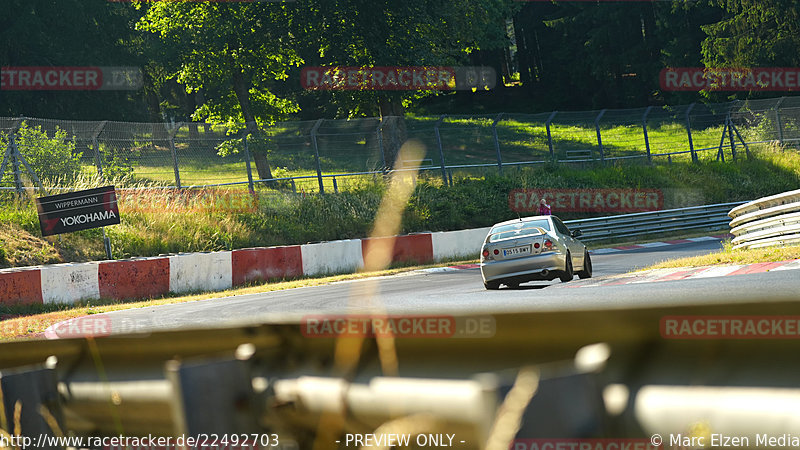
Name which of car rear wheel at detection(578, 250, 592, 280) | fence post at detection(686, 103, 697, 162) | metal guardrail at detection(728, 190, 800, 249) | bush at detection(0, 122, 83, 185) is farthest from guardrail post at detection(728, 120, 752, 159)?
bush at detection(0, 122, 83, 185)

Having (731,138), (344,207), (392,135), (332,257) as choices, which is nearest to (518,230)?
(332,257)

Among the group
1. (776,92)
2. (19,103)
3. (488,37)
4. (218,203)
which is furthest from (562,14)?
(218,203)

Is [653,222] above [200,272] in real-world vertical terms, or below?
below

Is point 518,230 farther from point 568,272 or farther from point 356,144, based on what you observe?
point 356,144

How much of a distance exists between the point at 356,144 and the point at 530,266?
532 inches

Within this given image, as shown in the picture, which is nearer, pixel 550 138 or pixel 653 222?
pixel 653 222

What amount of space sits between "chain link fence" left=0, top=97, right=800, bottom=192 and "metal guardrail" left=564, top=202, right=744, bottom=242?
3.48 metres

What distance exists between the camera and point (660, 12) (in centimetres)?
6694

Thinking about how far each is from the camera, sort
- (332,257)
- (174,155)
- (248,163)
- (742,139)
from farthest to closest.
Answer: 1. (742,139)
2. (248,163)
3. (174,155)
4. (332,257)

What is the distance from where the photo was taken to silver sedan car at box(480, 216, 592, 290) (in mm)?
14852

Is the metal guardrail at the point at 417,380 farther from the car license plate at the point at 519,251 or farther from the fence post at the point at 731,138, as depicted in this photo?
the fence post at the point at 731,138

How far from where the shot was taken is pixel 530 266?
1486 cm

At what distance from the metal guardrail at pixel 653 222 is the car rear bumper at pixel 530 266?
13987 millimetres

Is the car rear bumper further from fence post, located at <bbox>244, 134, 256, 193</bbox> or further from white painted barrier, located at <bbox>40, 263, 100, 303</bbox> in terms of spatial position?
fence post, located at <bbox>244, 134, 256, 193</bbox>
